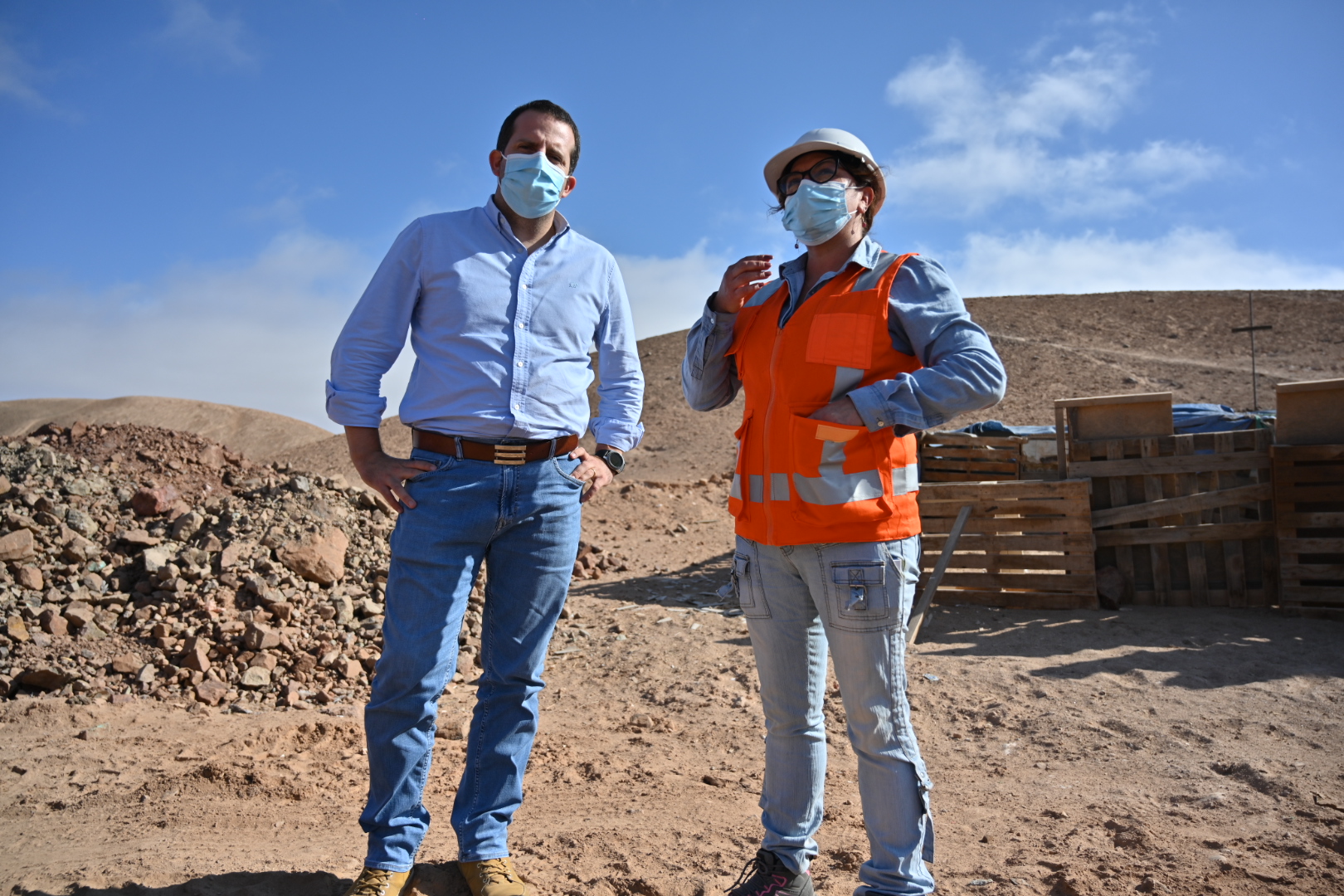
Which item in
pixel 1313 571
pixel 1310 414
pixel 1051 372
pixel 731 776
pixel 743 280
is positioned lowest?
pixel 731 776

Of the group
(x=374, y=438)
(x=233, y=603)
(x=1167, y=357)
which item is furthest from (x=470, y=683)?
(x=1167, y=357)

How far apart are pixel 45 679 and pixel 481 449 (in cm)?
471

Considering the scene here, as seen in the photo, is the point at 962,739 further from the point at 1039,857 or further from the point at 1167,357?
the point at 1167,357

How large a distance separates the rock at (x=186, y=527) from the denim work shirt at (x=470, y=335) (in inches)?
216

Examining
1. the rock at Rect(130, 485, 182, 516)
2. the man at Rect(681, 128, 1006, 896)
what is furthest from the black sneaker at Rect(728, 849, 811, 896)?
the rock at Rect(130, 485, 182, 516)

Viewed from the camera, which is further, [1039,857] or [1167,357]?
[1167,357]

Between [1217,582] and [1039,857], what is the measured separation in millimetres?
6178

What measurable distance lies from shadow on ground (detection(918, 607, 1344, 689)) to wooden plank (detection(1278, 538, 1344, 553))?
61 centimetres

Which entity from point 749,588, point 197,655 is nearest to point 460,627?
point 749,588

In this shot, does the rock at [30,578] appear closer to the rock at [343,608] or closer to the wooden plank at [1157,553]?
the rock at [343,608]

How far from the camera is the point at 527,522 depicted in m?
2.83

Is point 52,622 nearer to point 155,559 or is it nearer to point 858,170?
point 155,559

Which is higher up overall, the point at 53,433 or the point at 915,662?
the point at 53,433

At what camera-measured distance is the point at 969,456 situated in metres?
10.3
